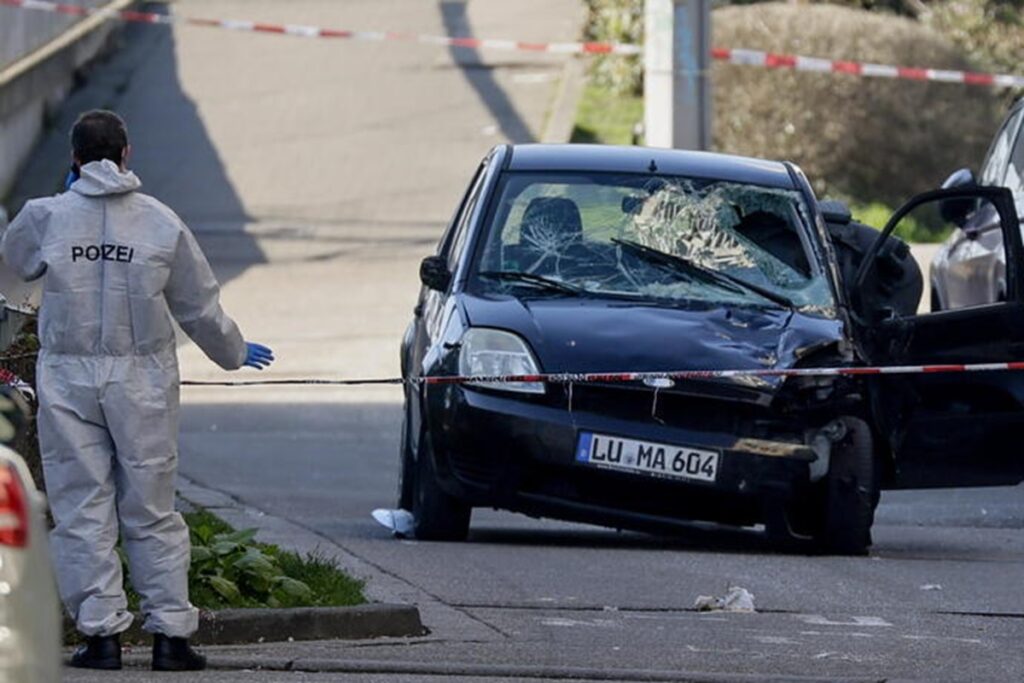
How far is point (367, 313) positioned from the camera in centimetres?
2050

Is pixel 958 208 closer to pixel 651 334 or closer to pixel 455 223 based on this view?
pixel 455 223

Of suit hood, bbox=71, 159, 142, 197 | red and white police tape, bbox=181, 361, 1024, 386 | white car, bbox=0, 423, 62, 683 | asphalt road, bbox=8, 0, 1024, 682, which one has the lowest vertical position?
asphalt road, bbox=8, 0, 1024, 682

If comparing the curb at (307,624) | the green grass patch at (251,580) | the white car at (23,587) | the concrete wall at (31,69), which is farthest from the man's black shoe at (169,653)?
the concrete wall at (31,69)

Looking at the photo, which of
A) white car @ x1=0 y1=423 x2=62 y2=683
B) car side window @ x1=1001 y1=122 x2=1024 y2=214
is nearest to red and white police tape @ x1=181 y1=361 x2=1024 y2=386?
car side window @ x1=1001 y1=122 x2=1024 y2=214

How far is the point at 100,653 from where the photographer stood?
7301 mm

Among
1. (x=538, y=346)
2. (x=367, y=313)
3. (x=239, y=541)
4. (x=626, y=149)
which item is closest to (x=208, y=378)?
(x=367, y=313)

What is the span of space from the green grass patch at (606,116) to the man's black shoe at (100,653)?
18.2m

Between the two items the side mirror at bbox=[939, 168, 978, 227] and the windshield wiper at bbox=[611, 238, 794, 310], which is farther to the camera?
the side mirror at bbox=[939, 168, 978, 227]

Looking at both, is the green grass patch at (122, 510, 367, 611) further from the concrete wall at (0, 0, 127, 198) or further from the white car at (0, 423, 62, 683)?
the concrete wall at (0, 0, 127, 198)

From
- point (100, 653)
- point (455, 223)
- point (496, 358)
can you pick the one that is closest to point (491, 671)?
point (100, 653)

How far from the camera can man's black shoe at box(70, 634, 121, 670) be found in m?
7.30

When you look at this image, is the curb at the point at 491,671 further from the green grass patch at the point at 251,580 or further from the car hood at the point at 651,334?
the car hood at the point at 651,334

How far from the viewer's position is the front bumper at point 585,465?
33.4 ft

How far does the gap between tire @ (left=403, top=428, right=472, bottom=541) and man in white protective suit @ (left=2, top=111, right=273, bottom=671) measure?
3.17 meters
